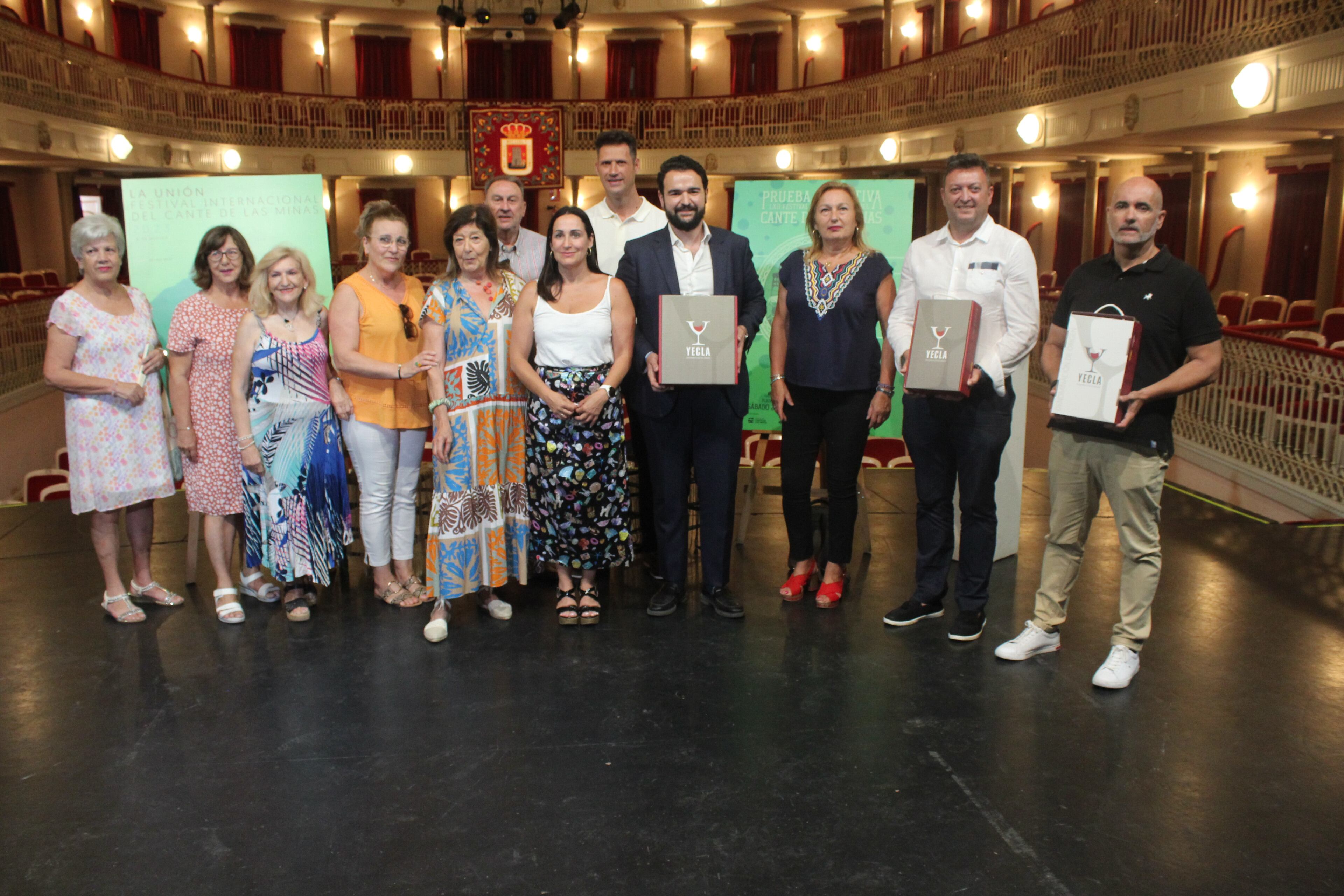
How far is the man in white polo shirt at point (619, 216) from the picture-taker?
12.1 feet

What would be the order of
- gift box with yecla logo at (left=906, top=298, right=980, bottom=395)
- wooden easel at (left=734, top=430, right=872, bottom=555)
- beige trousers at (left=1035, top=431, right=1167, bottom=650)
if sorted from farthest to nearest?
wooden easel at (left=734, top=430, right=872, bottom=555) < gift box with yecla logo at (left=906, top=298, right=980, bottom=395) < beige trousers at (left=1035, top=431, right=1167, bottom=650)

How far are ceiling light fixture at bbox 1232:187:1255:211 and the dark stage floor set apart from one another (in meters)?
10.7

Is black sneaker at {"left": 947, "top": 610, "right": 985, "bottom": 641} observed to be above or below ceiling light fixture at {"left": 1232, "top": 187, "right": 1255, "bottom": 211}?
below

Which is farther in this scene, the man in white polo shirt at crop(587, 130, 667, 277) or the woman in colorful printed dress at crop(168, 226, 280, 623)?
the man in white polo shirt at crop(587, 130, 667, 277)

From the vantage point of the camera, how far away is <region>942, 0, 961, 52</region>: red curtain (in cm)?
1638

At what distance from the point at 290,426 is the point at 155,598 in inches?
35.8

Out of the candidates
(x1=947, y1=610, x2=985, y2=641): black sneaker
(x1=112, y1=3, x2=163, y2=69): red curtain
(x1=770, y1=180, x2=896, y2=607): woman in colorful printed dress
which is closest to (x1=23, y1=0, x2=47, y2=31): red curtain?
(x1=112, y1=3, x2=163, y2=69): red curtain

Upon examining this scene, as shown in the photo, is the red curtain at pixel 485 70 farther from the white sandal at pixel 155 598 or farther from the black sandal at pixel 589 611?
the black sandal at pixel 589 611

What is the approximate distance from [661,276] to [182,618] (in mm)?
2088

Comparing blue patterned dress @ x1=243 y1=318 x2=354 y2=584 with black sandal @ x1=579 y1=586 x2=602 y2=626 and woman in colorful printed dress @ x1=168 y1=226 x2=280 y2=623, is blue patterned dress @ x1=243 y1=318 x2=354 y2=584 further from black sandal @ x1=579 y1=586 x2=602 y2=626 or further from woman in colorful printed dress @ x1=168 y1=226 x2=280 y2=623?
black sandal @ x1=579 y1=586 x2=602 y2=626

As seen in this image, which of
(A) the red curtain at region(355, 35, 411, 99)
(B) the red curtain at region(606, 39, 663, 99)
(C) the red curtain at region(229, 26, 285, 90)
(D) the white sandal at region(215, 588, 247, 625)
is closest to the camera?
(D) the white sandal at region(215, 588, 247, 625)

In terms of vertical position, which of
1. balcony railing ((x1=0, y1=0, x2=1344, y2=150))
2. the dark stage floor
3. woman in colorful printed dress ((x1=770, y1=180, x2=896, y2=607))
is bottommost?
the dark stage floor

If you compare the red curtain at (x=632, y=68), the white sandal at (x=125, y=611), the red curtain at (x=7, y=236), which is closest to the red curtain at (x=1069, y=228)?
the red curtain at (x=632, y=68)

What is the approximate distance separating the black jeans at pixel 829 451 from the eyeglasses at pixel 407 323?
4.29 ft
